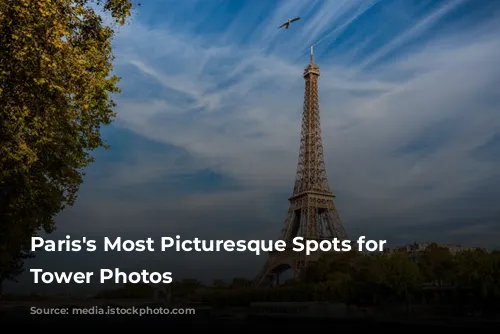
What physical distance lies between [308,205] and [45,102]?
216ft

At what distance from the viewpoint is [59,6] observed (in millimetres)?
17391

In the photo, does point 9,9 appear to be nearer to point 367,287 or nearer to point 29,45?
point 29,45

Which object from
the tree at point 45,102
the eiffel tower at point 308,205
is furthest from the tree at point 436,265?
the tree at point 45,102

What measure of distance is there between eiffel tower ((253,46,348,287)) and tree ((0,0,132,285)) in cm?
5907

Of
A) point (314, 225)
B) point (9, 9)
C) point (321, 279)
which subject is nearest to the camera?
point (9, 9)

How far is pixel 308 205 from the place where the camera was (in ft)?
265

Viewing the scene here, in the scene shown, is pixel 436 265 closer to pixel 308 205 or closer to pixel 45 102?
pixel 308 205

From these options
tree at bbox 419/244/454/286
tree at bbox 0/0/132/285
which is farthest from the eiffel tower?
tree at bbox 0/0/132/285

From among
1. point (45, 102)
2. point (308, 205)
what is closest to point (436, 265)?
point (308, 205)

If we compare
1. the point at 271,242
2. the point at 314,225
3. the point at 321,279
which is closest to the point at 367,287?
the point at 321,279

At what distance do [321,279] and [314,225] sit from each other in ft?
38.4

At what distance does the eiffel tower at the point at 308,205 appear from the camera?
79.6 metres

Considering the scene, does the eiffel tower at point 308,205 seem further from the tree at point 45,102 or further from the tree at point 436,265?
the tree at point 45,102

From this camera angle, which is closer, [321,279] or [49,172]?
[49,172]
